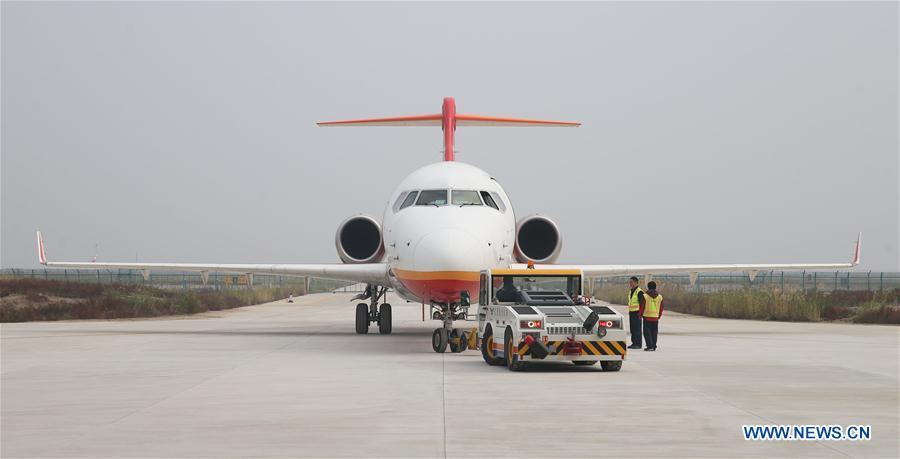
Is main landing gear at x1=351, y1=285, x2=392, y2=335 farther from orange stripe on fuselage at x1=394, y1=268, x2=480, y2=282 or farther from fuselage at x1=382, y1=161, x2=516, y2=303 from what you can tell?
orange stripe on fuselage at x1=394, y1=268, x2=480, y2=282

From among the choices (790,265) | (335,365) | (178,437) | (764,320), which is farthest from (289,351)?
(764,320)

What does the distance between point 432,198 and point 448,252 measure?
242 centimetres

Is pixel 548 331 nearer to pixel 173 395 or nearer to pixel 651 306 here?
pixel 651 306

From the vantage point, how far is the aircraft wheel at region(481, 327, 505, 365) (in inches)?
677

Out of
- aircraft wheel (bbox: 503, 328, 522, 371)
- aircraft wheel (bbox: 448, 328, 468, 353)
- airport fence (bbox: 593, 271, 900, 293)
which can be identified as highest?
aircraft wheel (bbox: 503, 328, 522, 371)

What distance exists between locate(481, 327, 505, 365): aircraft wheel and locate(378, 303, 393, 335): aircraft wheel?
9128mm

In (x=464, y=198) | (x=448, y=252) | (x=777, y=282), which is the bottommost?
(x=777, y=282)

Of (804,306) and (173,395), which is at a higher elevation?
(173,395)

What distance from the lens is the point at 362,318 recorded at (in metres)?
26.2

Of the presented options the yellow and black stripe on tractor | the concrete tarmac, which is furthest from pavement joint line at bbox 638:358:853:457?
the yellow and black stripe on tractor

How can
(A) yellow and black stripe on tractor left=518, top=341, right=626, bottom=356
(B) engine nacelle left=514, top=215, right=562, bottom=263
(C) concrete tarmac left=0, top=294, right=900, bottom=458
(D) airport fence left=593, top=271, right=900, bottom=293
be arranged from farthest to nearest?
1. (D) airport fence left=593, top=271, right=900, bottom=293
2. (B) engine nacelle left=514, top=215, right=562, bottom=263
3. (A) yellow and black stripe on tractor left=518, top=341, right=626, bottom=356
4. (C) concrete tarmac left=0, top=294, right=900, bottom=458

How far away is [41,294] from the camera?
3997 cm

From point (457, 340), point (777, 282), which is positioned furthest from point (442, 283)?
point (777, 282)

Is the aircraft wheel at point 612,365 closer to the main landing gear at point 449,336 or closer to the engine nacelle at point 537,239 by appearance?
the main landing gear at point 449,336
